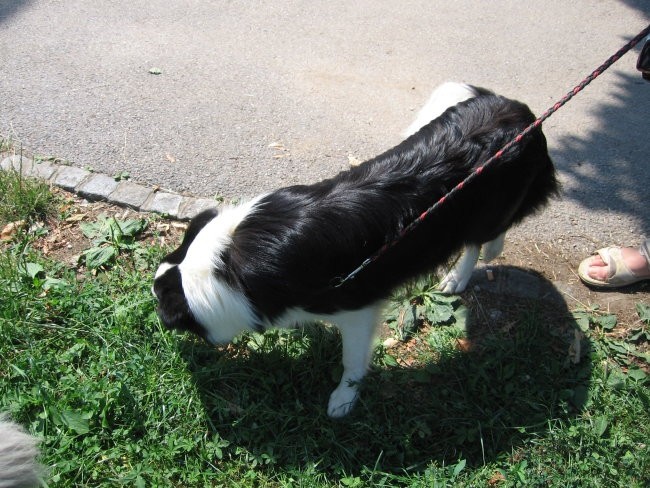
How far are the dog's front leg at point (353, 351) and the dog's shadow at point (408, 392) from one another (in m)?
0.05

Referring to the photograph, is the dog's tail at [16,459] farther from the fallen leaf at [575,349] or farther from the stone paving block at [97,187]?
the fallen leaf at [575,349]

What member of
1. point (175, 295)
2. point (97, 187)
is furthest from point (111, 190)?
point (175, 295)

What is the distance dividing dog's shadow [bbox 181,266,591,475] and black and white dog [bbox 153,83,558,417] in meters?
0.37

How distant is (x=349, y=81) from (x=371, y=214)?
266 cm

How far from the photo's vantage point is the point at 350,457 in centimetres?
228

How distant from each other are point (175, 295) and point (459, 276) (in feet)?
5.08

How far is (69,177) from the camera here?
11.2ft

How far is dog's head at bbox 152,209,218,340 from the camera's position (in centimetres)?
210

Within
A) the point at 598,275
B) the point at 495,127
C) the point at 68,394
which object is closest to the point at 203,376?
the point at 68,394

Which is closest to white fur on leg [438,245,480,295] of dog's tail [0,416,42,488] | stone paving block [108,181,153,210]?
stone paving block [108,181,153,210]

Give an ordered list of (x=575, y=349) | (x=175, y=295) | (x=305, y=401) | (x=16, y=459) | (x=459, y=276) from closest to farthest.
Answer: (x=16, y=459) → (x=175, y=295) → (x=305, y=401) → (x=575, y=349) → (x=459, y=276)

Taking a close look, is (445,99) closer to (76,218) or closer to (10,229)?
(76,218)

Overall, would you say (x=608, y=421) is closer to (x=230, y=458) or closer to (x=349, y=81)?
(x=230, y=458)

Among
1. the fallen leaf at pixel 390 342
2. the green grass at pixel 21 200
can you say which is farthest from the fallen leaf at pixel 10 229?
the fallen leaf at pixel 390 342
